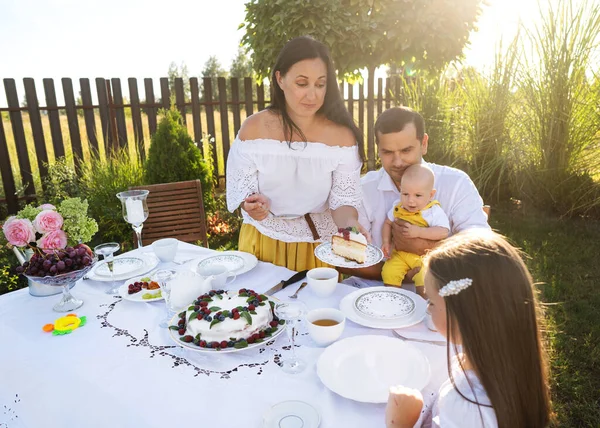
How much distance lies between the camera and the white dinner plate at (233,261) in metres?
2.51

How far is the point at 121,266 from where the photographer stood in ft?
8.63

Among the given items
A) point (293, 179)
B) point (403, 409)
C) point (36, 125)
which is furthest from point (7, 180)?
point (403, 409)

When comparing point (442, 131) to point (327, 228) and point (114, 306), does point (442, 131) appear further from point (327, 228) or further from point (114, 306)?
point (114, 306)

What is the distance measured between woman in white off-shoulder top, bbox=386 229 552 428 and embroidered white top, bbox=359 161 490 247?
1.53 metres

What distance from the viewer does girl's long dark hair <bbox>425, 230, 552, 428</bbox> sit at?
1207 mm

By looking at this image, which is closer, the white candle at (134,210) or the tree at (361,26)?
the white candle at (134,210)

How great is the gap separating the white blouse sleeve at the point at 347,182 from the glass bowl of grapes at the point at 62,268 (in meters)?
1.51

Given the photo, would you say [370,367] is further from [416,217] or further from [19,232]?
[19,232]

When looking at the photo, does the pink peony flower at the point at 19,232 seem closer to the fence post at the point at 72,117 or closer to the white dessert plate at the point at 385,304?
the white dessert plate at the point at 385,304

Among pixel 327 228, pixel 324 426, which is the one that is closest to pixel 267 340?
pixel 324 426

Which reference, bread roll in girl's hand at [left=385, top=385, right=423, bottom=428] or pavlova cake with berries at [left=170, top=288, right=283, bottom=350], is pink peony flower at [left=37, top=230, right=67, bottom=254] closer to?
pavlova cake with berries at [left=170, top=288, right=283, bottom=350]

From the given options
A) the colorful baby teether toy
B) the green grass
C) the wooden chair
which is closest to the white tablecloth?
the colorful baby teether toy

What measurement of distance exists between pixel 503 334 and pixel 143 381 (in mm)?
1212

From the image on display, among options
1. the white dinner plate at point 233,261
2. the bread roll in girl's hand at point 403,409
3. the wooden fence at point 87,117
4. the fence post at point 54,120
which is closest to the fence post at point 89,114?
the wooden fence at point 87,117
